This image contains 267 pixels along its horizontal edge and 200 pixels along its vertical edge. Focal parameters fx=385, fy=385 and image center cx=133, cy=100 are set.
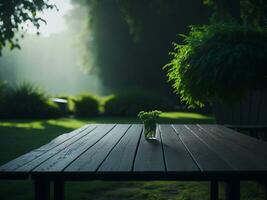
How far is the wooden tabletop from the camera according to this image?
2.11m

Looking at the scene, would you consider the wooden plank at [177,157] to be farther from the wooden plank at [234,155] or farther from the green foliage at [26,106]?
the green foliage at [26,106]

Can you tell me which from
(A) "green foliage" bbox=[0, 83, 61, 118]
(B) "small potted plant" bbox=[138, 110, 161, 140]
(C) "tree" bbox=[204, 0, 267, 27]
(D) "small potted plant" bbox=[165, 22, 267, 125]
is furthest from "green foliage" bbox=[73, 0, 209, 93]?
(B) "small potted plant" bbox=[138, 110, 161, 140]

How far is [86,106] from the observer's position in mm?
17875

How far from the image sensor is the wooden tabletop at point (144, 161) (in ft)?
6.91

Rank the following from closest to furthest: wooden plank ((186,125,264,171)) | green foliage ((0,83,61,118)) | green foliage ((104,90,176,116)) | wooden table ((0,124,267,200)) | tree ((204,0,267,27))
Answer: wooden table ((0,124,267,200))
wooden plank ((186,125,264,171))
tree ((204,0,267,27))
green foliage ((0,83,61,118))
green foliage ((104,90,176,116))

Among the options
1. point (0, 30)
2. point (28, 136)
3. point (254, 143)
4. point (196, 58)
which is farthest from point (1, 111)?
point (254, 143)

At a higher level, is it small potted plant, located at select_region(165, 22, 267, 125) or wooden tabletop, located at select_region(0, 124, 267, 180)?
small potted plant, located at select_region(165, 22, 267, 125)

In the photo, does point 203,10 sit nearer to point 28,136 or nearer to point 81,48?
point 81,48

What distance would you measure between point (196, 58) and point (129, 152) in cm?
277

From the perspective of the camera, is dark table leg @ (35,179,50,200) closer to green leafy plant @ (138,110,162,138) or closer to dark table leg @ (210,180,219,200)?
dark table leg @ (210,180,219,200)

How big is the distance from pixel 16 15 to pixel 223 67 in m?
9.24

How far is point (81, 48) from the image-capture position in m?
26.3

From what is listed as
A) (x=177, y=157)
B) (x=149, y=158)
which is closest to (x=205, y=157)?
(x=177, y=157)

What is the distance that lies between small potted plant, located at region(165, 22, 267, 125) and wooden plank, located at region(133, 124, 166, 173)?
1924 mm
